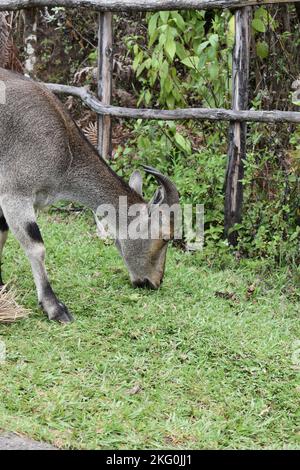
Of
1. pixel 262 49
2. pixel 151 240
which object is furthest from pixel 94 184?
pixel 262 49

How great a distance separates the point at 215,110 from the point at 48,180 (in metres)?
2.07

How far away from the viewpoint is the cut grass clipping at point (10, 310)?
6.77m

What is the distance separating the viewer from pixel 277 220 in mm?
8555

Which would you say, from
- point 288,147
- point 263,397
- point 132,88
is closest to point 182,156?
point 288,147

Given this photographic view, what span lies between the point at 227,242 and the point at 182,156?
5.45 ft

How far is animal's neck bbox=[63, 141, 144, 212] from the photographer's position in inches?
293

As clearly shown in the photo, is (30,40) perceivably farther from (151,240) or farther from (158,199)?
(151,240)

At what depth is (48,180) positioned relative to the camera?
723 cm

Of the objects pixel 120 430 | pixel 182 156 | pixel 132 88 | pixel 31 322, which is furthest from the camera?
pixel 132 88

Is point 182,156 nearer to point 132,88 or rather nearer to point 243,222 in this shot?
point 243,222

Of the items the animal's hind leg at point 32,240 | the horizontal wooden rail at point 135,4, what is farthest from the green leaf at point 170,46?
the animal's hind leg at point 32,240

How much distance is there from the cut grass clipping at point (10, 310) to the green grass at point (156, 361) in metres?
0.07

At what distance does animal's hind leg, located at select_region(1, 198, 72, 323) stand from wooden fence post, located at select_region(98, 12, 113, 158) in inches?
102

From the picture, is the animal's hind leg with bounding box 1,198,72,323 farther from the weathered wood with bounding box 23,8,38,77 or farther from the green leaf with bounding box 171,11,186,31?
the weathered wood with bounding box 23,8,38,77
